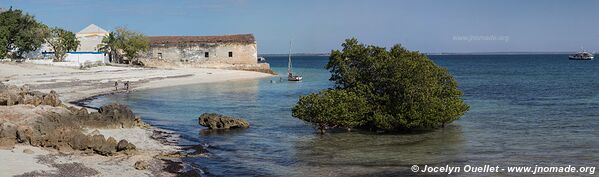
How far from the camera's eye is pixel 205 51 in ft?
293

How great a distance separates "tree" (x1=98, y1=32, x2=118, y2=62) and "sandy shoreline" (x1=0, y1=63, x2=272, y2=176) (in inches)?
400

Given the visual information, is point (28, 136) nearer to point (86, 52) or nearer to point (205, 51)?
point (86, 52)

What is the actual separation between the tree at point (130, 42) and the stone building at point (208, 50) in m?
4.10

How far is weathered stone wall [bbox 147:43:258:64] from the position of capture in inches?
3504

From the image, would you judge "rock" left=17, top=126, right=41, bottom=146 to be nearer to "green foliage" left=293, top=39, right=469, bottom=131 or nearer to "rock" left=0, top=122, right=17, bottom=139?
"rock" left=0, top=122, right=17, bottom=139

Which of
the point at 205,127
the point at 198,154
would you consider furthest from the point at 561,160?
the point at 205,127

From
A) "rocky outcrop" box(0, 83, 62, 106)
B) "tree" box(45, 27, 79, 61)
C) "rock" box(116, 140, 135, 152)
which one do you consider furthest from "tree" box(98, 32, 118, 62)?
"rock" box(116, 140, 135, 152)

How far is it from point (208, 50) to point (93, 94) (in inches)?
1748

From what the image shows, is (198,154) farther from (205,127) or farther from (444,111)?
(444,111)

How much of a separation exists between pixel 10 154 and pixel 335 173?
917 centimetres

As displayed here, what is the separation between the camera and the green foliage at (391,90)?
83.1 feet

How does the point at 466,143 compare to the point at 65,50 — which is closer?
the point at 466,143

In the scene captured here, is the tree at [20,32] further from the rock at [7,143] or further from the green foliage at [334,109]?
the rock at [7,143]

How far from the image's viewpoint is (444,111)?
85.5ft
